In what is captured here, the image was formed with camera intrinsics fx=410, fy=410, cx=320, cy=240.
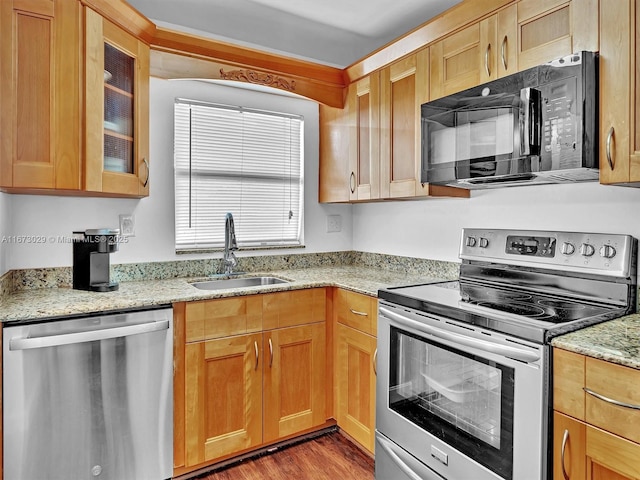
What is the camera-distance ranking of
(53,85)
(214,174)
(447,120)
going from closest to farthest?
(53,85)
(447,120)
(214,174)

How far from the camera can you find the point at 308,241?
2979 millimetres

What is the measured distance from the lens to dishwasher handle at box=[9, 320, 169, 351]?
5.05ft

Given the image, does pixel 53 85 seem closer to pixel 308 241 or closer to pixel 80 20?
pixel 80 20

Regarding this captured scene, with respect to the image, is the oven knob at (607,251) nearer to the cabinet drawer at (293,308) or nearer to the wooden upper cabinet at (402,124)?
the wooden upper cabinet at (402,124)

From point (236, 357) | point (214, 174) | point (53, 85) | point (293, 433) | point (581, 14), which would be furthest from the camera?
point (214, 174)

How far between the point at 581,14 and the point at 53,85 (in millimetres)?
2066

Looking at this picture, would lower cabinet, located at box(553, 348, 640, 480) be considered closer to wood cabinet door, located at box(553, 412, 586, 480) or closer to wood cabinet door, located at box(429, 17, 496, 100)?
wood cabinet door, located at box(553, 412, 586, 480)

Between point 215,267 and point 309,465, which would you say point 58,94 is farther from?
point 309,465

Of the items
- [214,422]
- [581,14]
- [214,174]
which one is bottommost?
[214,422]

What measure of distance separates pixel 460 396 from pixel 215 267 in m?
1.63

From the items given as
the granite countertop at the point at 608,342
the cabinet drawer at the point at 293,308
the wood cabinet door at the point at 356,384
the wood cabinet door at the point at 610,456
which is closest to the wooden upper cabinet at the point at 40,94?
the cabinet drawer at the point at 293,308

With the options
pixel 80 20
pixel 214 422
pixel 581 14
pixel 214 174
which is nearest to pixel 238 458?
pixel 214 422

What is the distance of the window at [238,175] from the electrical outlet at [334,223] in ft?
A: 0.76

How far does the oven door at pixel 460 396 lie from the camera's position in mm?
1285
